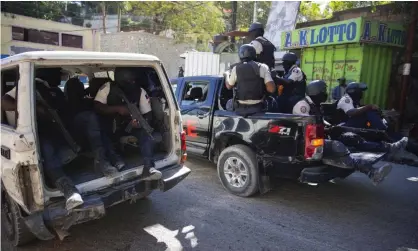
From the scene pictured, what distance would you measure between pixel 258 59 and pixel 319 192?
7.42 feet

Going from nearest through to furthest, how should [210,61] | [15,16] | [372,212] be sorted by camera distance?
[372,212] → [210,61] → [15,16]

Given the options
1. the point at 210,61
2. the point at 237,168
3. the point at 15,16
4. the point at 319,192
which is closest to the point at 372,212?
the point at 319,192

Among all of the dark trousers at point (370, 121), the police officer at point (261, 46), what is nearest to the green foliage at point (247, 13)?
the police officer at point (261, 46)

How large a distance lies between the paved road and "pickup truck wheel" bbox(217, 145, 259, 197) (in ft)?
0.45

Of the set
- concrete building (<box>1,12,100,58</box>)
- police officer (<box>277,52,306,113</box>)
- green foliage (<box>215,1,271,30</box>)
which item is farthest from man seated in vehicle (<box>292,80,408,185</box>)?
green foliage (<box>215,1,271,30</box>)

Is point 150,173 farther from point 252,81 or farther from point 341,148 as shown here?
point 341,148

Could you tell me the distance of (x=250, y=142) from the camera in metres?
4.28

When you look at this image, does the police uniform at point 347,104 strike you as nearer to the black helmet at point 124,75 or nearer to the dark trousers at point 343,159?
the dark trousers at point 343,159

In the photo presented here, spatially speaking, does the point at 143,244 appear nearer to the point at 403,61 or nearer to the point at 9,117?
the point at 9,117

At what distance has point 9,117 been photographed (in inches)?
126

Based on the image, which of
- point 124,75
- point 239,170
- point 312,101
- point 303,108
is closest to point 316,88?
point 312,101

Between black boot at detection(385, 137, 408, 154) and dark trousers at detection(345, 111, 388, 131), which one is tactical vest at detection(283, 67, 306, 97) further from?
black boot at detection(385, 137, 408, 154)

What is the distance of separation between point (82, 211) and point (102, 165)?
659mm

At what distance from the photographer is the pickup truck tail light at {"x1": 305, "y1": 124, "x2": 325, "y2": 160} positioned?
3750 mm
